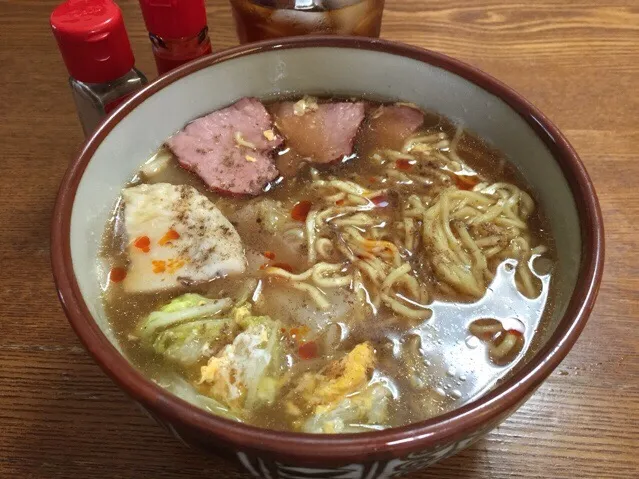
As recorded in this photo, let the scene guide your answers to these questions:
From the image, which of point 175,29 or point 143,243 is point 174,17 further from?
point 143,243

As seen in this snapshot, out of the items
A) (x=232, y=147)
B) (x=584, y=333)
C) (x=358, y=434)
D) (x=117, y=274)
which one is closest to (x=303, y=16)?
(x=232, y=147)

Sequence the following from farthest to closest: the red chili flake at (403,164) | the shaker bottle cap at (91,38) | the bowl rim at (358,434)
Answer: the red chili flake at (403,164) < the shaker bottle cap at (91,38) < the bowl rim at (358,434)

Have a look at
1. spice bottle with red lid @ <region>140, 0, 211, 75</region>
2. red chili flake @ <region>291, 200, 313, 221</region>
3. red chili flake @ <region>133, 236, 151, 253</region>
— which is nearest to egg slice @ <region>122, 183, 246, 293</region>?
red chili flake @ <region>133, 236, 151, 253</region>

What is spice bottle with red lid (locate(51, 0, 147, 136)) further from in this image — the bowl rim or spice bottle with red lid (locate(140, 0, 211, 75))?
the bowl rim

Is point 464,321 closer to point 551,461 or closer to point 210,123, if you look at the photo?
point 551,461

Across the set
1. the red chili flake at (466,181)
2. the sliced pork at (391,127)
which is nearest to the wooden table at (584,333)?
the red chili flake at (466,181)

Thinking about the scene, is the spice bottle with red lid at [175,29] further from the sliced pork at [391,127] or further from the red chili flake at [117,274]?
the red chili flake at [117,274]
